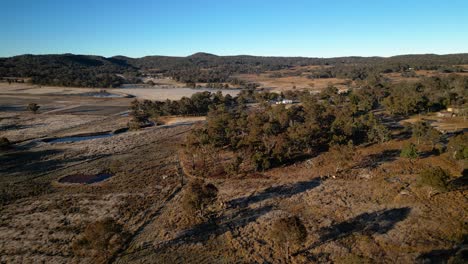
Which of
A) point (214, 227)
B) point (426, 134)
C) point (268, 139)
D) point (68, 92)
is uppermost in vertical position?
point (68, 92)

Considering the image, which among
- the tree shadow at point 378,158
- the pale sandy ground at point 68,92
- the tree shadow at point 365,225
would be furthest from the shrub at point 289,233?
the pale sandy ground at point 68,92

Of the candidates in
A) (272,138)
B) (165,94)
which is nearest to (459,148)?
(272,138)

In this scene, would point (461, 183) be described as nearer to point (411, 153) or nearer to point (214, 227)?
point (411, 153)

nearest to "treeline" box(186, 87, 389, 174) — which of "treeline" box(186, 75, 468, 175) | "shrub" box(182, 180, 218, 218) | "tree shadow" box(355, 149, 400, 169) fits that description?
"treeline" box(186, 75, 468, 175)

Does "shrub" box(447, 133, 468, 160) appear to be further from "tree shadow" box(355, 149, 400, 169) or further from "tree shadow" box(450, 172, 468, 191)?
"tree shadow" box(355, 149, 400, 169)

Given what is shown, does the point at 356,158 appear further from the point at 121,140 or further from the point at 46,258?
the point at 121,140

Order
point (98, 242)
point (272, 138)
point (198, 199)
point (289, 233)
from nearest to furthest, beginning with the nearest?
point (289, 233)
point (98, 242)
point (198, 199)
point (272, 138)

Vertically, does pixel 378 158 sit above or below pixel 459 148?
below
